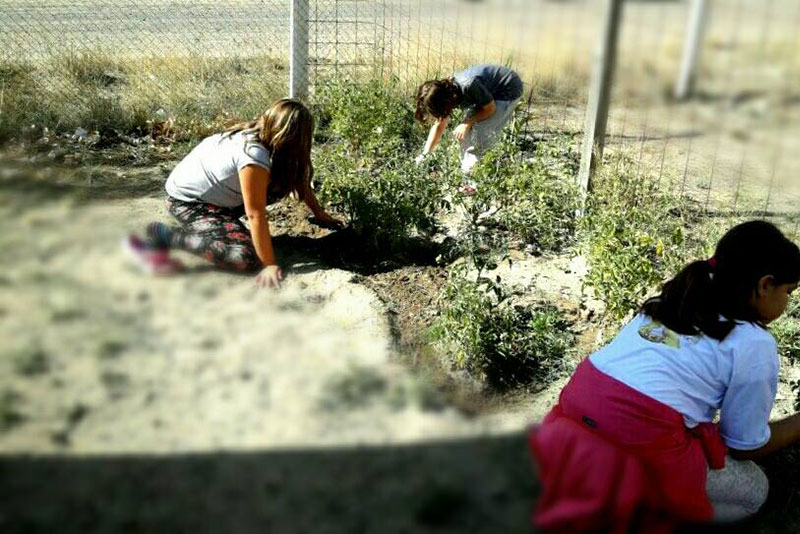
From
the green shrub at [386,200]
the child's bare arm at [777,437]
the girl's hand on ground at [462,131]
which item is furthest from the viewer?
the girl's hand on ground at [462,131]

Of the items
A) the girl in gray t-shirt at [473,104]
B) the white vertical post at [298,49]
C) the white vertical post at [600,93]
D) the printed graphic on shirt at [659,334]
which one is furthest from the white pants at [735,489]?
the white vertical post at [298,49]

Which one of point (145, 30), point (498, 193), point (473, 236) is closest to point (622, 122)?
point (498, 193)

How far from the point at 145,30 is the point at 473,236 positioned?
6.77m

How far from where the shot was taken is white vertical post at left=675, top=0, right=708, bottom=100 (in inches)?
146

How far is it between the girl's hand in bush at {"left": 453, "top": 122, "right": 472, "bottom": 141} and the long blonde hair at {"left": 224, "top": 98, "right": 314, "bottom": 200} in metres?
1.46

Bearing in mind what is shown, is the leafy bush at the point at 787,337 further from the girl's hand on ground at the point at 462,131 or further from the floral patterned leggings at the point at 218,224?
the girl's hand on ground at the point at 462,131

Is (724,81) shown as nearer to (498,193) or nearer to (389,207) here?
(498,193)

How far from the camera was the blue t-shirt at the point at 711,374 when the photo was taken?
245 centimetres

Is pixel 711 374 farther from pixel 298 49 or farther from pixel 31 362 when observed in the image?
pixel 298 49

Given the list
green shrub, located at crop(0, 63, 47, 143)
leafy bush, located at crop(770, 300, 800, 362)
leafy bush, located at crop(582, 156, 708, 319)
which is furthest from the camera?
green shrub, located at crop(0, 63, 47, 143)

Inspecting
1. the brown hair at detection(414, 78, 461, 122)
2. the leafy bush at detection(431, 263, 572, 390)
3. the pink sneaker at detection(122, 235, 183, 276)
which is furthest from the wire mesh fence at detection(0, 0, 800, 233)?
the pink sneaker at detection(122, 235, 183, 276)

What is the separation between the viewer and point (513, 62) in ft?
22.0

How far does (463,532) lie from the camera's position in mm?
913

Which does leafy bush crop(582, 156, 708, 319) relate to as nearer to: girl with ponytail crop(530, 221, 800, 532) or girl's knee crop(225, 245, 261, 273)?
girl with ponytail crop(530, 221, 800, 532)
